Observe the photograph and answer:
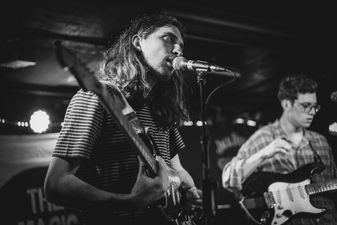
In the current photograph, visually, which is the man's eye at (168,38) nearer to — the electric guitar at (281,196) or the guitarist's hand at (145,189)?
the guitarist's hand at (145,189)

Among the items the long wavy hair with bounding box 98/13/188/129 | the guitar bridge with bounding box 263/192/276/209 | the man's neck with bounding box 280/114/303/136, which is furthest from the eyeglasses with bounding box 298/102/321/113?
the long wavy hair with bounding box 98/13/188/129

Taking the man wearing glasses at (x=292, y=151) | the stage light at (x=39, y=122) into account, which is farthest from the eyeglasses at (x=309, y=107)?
the stage light at (x=39, y=122)

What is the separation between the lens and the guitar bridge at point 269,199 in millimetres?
3938

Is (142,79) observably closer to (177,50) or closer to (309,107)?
(177,50)

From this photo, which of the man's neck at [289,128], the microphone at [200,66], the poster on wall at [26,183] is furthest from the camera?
the man's neck at [289,128]

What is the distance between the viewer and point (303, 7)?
17.0ft

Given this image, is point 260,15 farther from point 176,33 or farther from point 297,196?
point 176,33

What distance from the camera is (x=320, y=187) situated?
3854mm

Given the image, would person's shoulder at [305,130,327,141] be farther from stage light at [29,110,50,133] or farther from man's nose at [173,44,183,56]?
stage light at [29,110,50,133]

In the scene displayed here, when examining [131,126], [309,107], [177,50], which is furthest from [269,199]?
[131,126]

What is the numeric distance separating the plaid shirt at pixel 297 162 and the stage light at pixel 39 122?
2.39m

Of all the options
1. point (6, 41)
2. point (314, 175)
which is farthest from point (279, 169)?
point (6, 41)

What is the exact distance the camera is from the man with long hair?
1.71m

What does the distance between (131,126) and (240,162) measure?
2786 millimetres
